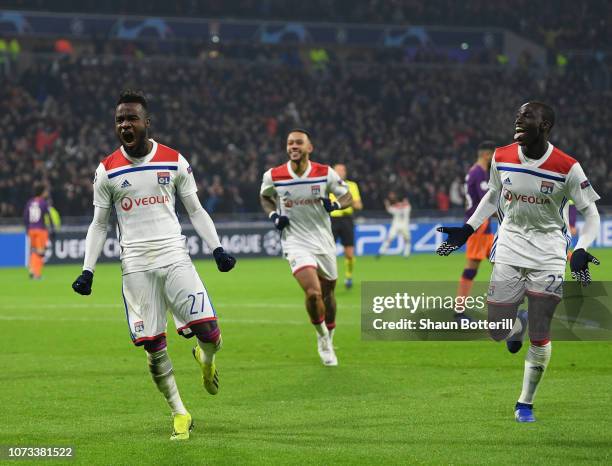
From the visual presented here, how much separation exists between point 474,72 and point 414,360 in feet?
118

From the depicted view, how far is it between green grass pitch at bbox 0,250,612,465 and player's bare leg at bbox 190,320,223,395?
0.32 m

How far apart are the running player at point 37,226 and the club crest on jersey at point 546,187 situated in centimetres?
1787

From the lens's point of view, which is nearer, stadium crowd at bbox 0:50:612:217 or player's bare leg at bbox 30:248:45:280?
player's bare leg at bbox 30:248:45:280

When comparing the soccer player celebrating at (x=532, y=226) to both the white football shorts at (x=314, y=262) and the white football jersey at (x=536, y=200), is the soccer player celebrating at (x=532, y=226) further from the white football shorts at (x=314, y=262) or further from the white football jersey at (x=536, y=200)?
the white football shorts at (x=314, y=262)

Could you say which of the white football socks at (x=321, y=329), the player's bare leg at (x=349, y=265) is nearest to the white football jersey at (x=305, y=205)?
the white football socks at (x=321, y=329)

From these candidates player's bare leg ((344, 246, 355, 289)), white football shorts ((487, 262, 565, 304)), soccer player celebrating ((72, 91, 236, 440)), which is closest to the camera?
soccer player celebrating ((72, 91, 236, 440))

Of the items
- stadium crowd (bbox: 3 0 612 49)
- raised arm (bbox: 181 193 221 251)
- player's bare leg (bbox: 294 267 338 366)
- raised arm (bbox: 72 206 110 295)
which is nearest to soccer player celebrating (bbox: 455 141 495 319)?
player's bare leg (bbox: 294 267 338 366)

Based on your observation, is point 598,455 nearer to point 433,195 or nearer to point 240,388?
point 240,388

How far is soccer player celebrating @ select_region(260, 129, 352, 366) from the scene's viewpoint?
39.1ft

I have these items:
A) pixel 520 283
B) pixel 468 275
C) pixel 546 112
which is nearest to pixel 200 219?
pixel 520 283

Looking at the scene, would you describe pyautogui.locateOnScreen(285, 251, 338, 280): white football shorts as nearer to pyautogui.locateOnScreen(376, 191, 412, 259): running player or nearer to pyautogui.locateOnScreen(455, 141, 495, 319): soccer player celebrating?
pyautogui.locateOnScreen(455, 141, 495, 319): soccer player celebrating

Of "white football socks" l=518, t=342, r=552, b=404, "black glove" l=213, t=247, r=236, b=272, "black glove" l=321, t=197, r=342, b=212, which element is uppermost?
"black glove" l=213, t=247, r=236, b=272

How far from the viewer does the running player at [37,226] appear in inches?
967

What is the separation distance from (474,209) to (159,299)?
7.20 meters
